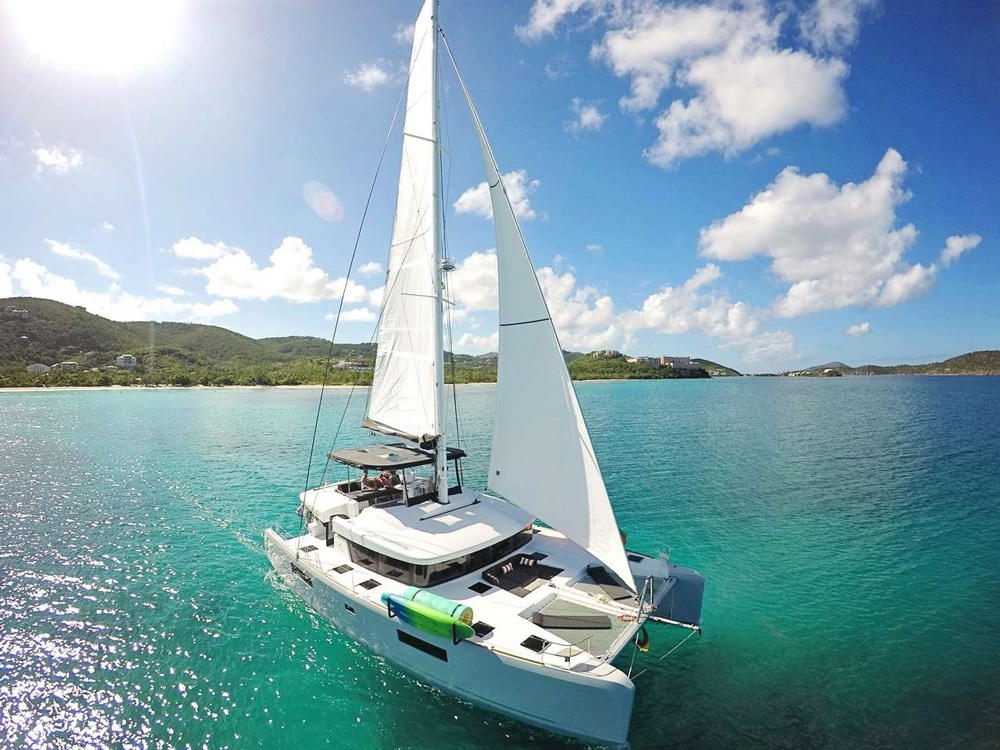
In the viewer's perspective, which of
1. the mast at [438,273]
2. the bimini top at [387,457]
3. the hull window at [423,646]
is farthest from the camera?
the bimini top at [387,457]

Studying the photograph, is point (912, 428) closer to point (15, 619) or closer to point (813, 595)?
point (813, 595)

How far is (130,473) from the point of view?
100.0ft

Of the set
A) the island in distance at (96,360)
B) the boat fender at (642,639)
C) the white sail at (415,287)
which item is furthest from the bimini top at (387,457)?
the island in distance at (96,360)

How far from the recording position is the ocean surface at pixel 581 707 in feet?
31.1

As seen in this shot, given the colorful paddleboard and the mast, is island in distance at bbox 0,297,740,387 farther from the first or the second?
the colorful paddleboard

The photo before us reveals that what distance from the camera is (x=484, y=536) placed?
38.7 ft

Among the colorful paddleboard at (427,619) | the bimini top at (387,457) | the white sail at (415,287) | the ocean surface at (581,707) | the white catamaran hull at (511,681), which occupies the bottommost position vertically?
the ocean surface at (581,707)

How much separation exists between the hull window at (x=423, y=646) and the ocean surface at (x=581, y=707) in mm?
1399

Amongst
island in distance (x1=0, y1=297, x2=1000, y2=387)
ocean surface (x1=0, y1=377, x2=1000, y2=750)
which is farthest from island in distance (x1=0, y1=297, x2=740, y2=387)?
ocean surface (x1=0, y1=377, x2=1000, y2=750)

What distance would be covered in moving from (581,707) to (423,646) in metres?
3.69

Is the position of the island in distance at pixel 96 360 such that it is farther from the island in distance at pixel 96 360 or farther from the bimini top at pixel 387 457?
the bimini top at pixel 387 457

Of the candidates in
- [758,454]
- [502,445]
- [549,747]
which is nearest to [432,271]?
[502,445]

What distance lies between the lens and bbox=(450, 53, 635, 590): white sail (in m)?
10.3

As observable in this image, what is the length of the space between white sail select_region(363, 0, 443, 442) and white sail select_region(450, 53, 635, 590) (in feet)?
7.75
